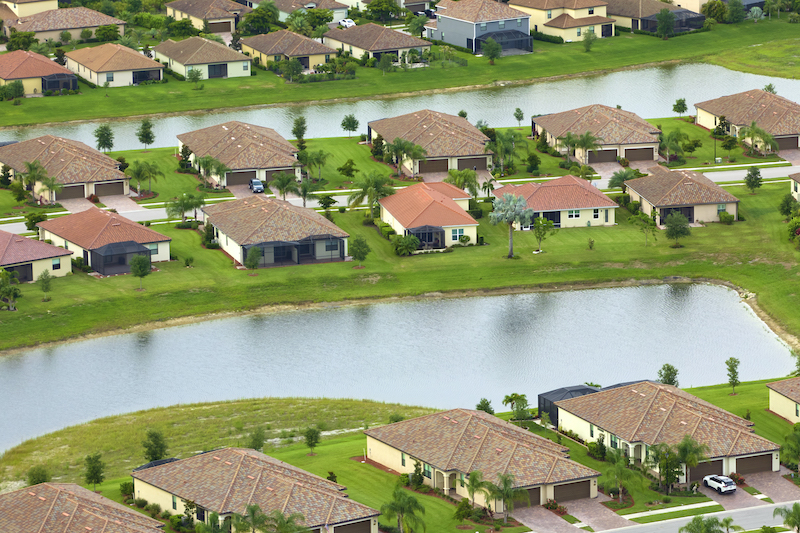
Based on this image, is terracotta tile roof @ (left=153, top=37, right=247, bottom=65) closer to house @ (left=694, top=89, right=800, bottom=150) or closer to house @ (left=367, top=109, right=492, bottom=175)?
house @ (left=367, top=109, right=492, bottom=175)

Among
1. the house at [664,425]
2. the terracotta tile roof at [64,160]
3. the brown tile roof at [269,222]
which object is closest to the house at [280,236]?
the brown tile roof at [269,222]

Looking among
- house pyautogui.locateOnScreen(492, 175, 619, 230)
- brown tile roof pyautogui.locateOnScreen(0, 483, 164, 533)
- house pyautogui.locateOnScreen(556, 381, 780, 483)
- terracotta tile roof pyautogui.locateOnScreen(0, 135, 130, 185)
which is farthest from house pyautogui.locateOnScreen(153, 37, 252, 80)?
brown tile roof pyautogui.locateOnScreen(0, 483, 164, 533)

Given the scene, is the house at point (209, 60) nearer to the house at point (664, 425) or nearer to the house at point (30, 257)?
the house at point (30, 257)

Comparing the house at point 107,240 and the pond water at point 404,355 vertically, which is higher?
the house at point 107,240

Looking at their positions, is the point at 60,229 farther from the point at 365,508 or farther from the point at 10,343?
the point at 365,508

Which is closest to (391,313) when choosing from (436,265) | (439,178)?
(436,265)

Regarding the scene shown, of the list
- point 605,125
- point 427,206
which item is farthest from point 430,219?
point 605,125

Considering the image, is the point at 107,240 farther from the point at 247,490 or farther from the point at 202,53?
the point at 202,53
